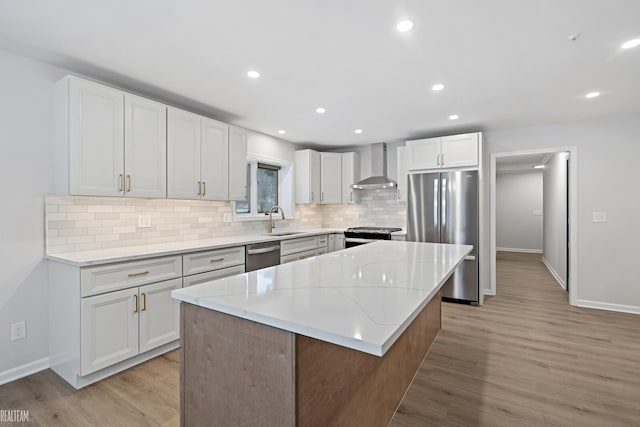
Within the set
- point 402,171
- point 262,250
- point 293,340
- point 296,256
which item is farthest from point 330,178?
point 293,340

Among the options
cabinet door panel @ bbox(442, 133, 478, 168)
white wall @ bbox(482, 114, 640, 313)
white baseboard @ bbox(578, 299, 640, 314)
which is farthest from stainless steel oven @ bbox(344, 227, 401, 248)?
white baseboard @ bbox(578, 299, 640, 314)

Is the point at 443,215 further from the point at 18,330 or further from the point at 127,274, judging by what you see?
the point at 18,330

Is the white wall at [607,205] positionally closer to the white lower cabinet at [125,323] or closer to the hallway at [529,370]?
the hallway at [529,370]

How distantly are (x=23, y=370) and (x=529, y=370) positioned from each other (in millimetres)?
3777

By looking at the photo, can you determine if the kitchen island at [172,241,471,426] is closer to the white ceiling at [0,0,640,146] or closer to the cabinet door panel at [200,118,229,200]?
the white ceiling at [0,0,640,146]

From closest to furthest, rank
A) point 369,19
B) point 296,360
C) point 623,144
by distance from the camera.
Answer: point 296,360 → point 369,19 → point 623,144

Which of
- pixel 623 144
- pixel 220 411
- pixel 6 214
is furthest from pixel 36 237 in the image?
pixel 623 144

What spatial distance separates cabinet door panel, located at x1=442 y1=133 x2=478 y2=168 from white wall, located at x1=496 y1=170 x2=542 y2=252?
5.71 m

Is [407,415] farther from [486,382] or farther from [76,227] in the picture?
[76,227]

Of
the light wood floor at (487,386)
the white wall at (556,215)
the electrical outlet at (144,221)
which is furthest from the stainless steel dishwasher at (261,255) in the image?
the white wall at (556,215)

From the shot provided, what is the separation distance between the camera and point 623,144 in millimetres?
3725

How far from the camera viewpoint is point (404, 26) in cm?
192

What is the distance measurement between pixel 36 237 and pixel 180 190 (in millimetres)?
1113

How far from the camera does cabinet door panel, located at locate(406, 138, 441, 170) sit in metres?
4.32
